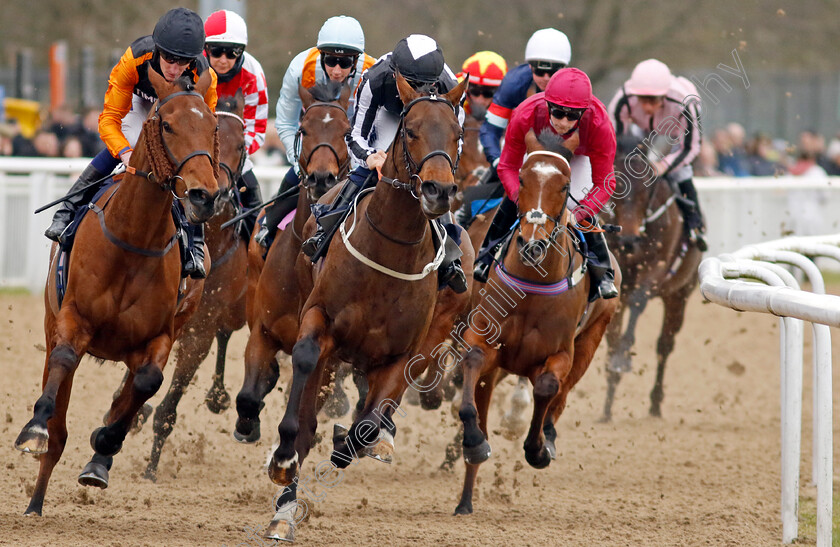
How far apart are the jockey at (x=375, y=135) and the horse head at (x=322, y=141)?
175mm

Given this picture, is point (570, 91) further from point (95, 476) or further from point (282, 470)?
point (95, 476)

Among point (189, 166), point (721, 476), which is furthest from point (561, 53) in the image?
point (189, 166)

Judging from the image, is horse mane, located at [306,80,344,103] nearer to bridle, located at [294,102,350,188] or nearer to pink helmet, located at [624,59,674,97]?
bridle, located at [294,102,350,188]

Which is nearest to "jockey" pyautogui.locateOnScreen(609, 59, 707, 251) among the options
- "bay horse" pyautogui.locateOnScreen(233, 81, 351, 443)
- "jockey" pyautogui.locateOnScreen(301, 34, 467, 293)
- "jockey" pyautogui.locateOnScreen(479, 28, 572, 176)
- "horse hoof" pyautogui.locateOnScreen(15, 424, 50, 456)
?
"jockey" pyautogui.locateOnScreen(479, 28, 572, 176)

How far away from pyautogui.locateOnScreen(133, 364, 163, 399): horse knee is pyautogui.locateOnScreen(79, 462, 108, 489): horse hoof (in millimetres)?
398

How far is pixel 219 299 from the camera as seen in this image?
23.5 feet

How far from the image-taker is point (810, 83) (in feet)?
84.6

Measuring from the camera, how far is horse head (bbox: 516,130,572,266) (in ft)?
18.3

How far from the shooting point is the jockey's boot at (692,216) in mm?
9375

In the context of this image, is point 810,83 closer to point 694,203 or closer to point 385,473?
point 694,203

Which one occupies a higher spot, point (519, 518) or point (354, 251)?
point (354, 251)

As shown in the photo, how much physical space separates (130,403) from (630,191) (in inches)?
187

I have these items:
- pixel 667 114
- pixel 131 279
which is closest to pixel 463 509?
pixel 131 279

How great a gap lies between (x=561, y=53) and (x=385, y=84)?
96.7 inches
